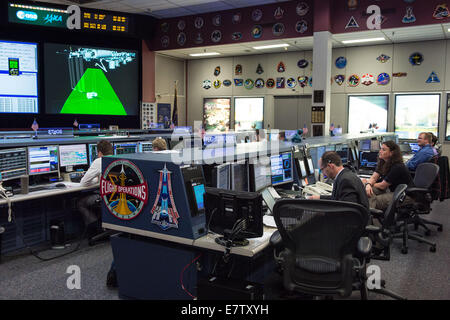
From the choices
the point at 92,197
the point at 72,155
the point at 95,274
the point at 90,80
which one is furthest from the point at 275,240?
the point at 90,80

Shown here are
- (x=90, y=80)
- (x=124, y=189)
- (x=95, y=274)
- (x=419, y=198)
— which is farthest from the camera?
(x=90, y=80)

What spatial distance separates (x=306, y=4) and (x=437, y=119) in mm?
3532

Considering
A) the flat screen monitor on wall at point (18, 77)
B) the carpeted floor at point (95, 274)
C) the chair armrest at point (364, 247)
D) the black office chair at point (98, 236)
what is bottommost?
the carpeted floor at point (95, 274)

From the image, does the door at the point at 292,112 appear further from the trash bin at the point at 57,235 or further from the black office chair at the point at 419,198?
the trash bin at the point at 57,235

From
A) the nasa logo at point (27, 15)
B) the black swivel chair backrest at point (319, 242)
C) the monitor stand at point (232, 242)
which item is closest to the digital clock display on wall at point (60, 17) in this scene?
the nasa logo at point (27, 15)

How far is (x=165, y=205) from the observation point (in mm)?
2570

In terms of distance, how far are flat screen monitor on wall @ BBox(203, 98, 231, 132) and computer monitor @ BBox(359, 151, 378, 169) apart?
480 centimetres

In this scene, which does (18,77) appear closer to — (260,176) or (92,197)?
(92,197)

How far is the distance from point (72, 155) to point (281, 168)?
8.07 feet

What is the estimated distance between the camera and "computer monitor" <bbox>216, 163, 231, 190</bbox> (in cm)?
271

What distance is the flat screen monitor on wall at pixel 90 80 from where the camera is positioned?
796cm

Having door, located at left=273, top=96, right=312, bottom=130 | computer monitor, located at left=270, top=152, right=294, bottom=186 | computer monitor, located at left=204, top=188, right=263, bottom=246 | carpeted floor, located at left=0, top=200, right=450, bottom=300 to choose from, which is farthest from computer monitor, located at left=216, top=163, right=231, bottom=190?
door, located at left=273, top=96, right=312, bottom=130

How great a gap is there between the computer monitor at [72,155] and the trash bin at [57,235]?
700 millimetres

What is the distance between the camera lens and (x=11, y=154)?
12.9ft
